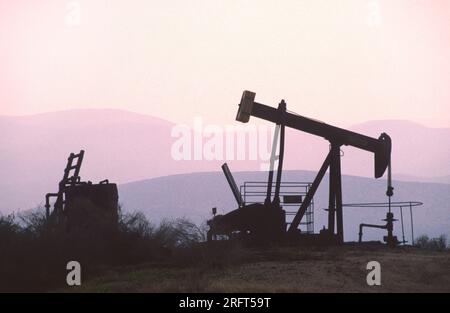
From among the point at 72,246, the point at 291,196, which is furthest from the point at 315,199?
the point at 72,246

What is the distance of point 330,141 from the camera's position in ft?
68.6

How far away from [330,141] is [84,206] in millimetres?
6863

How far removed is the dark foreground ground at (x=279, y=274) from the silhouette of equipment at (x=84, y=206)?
329cm

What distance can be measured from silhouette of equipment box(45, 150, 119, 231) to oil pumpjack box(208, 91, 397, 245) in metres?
2.65

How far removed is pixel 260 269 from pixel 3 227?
6.01 metres

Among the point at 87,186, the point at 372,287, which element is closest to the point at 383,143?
the point at 87,186

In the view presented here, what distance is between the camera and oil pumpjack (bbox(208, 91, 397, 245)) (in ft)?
65.5

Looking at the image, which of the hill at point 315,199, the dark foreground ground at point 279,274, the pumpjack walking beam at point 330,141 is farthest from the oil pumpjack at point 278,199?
the hill at point 315,199

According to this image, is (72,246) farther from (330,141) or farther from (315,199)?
(315,199)

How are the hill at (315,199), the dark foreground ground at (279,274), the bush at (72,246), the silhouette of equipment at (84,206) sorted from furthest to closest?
the hill at (315,199) → the silhouette of equipment at (84,206) → the bush at (72,246) → the dark foreground ground at (279,274)

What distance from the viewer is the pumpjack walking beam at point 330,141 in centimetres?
2019

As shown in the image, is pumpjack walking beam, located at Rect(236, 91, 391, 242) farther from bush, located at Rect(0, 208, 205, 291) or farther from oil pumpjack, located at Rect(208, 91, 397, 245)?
bush, located at Rect(0, 208, 205, 291)

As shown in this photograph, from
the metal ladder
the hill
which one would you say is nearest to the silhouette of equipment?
the metal ladder

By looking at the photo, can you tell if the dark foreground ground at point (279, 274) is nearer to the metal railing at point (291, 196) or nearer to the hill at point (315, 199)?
the metal railing at point (291, 196)
